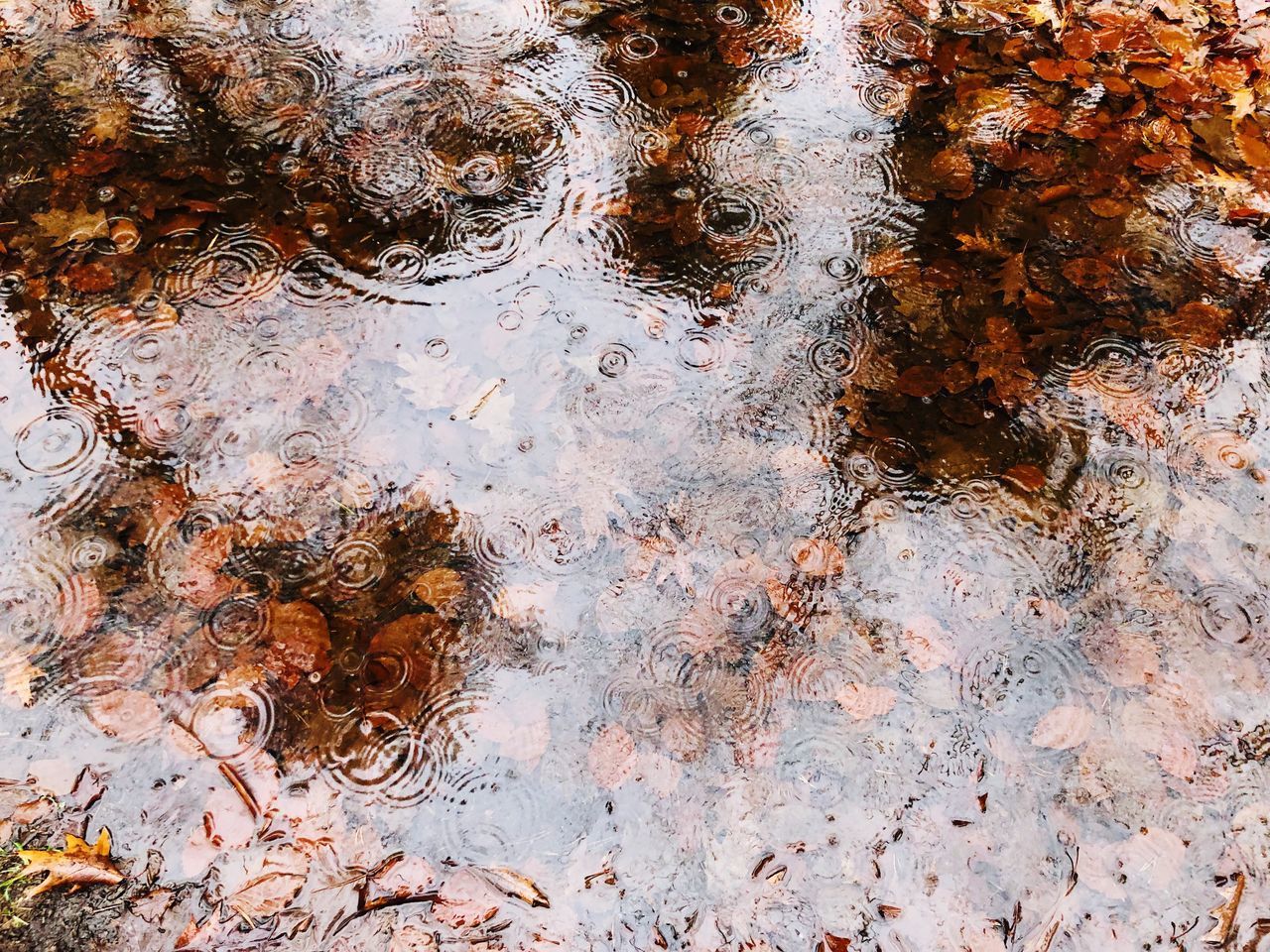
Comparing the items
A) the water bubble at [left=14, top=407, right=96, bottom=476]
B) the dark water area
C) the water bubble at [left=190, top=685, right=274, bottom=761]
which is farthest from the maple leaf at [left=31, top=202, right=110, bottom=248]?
the water bubble at [left=190, top=685, right=274, bottom=761]

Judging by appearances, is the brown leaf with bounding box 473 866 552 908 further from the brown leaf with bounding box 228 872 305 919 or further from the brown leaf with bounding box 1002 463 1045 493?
the brown leaf with bounding box 1002 463 1045 493

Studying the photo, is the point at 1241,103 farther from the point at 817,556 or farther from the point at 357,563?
the point at 357,563

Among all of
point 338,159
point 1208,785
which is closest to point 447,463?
point 338,159

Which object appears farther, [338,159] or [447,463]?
[338,159]

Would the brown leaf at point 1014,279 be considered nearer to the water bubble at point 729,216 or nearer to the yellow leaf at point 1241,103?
the water bubble at point 729,216

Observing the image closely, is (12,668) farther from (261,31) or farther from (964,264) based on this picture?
(964,264)

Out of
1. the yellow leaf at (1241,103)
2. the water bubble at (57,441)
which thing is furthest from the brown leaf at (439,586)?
the yellow leaf at (1241,103)

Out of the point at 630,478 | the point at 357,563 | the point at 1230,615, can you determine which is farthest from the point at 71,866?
the point at 1230,615
